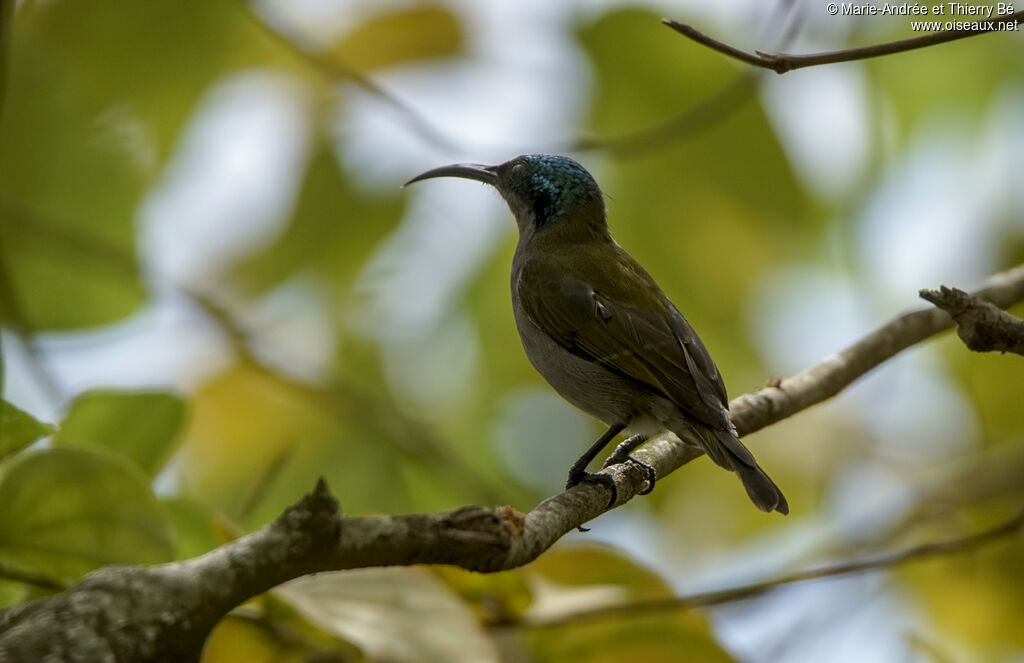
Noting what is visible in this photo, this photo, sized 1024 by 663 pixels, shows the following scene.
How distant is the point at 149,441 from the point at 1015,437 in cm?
363

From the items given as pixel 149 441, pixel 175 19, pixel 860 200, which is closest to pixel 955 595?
pixel 860 200

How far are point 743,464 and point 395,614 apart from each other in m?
1.17

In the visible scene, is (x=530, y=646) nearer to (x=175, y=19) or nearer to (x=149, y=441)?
(x=149, y=441)

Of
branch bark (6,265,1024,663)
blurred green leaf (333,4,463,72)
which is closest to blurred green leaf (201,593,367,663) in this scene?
branch bark (6,265,1024,663)

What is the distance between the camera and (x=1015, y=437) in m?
4.74

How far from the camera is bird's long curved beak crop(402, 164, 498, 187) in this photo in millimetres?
5078

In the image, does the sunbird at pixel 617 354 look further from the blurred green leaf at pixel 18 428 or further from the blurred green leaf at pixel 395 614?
the blurred green leaf at pixel 18 428

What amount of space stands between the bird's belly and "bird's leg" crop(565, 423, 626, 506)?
45 mm

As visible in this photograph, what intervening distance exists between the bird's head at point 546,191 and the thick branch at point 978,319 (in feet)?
8.46

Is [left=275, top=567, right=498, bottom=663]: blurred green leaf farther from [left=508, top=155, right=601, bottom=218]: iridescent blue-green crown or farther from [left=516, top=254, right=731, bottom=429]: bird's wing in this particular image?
[left=508, top=155, right=601, bottom=218]: iridescent blue-green crown

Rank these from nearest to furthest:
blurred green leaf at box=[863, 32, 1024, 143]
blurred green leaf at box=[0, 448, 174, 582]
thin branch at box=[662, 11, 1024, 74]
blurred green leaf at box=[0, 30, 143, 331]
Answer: thin branch at box=[662, 11, 1024, 74], blurred green leaf at box=[0, 448, 174, 582], blurred green leaf at box=[0, 30, 143, 331], blurred green leaf at box=[863, 32, 1024, 143]

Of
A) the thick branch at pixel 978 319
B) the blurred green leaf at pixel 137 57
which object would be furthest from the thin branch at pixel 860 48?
the blurred green leaf at pixel 137 57

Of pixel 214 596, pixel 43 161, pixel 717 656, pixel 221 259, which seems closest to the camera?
pixel 214 596

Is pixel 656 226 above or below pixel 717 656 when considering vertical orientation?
above
